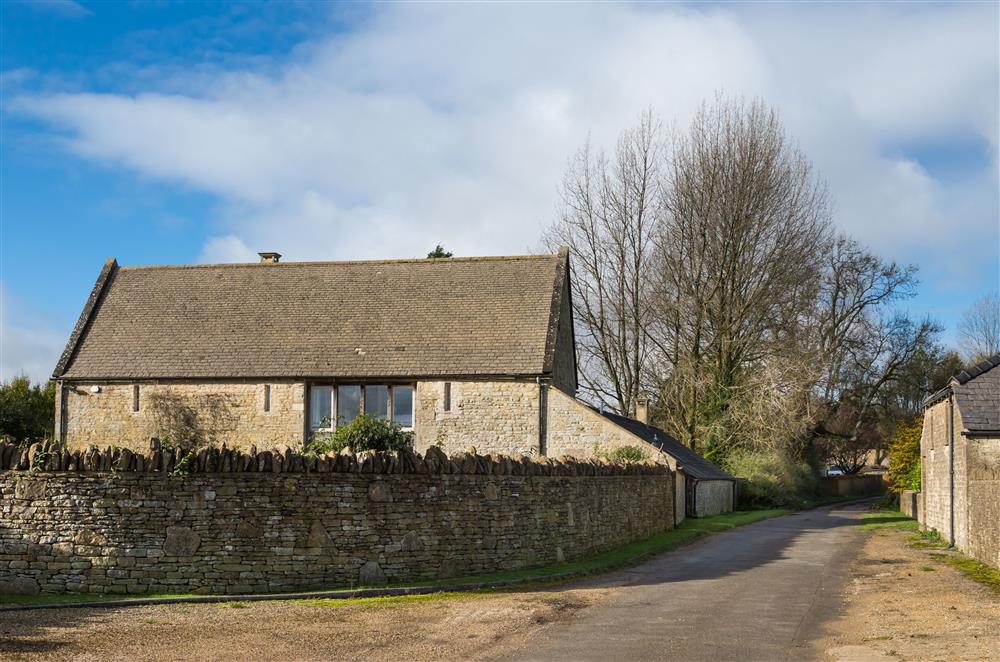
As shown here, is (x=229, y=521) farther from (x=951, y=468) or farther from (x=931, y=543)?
(x=931, y=543)

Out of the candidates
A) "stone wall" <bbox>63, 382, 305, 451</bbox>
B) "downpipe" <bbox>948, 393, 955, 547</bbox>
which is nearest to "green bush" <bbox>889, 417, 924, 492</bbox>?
"downpipe" <bbox>948, 393, 955, 547</bbox>

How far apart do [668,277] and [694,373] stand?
4.73 meters

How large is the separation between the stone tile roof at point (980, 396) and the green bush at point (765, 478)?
2043cm

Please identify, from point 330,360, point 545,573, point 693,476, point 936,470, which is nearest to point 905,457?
point 693,476

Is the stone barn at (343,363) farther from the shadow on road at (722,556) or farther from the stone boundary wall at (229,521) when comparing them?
the stone boundary wall at (229,521)

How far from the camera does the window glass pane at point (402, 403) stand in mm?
29875

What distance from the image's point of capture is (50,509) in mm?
14430

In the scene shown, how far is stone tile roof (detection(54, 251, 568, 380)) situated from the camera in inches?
1178

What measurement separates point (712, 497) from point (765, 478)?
712cm

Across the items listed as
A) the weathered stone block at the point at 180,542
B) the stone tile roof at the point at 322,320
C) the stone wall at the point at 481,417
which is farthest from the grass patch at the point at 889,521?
the weathered stone block at the point at 180,542

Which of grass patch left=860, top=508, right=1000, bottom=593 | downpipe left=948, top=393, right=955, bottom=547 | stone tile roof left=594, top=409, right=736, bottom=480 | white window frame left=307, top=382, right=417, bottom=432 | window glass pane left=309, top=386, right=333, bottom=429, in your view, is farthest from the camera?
stone tile roof left=594, top=409, right=736, bottom=480

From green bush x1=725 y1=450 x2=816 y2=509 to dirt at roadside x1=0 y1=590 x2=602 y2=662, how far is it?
95.9ft

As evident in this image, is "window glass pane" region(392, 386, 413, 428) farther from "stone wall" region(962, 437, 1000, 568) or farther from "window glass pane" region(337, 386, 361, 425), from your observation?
"stone wall" region(962, 437, 1000, 568)

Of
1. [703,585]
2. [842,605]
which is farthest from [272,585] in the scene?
[842,605]
